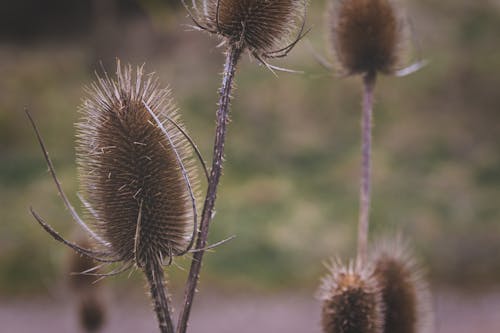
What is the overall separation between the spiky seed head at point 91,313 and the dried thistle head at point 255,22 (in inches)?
121

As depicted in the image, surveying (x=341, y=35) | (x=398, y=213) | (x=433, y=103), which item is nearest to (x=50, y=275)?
(x=398, y=213)

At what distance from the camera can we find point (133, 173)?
2.79m

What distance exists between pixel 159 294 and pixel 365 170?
127 cm

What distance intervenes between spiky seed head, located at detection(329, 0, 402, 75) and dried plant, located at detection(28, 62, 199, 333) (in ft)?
4.28

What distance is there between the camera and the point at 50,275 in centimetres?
1445

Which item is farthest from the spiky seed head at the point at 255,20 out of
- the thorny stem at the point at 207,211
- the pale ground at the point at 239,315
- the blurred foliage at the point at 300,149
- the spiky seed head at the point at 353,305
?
the pale ground at the point at 239,315

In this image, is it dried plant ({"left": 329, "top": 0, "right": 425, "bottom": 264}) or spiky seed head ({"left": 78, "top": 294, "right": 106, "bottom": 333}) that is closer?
dried plant ({"left": 329, "top": 0, "right": 425, "bottom": 264})

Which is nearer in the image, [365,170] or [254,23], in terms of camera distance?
[254,23]

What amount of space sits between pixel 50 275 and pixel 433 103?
34.6ft

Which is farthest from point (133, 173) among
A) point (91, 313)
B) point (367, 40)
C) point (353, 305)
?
point (91, 313)

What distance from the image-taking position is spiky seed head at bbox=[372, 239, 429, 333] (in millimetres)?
3400

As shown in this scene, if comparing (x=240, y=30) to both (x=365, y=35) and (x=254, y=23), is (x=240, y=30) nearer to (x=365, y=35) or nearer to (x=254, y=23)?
(x=254, y=23)

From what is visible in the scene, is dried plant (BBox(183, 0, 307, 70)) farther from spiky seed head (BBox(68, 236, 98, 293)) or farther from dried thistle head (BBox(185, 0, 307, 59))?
spiky seed head (BBox(68, 236, 98, 293))

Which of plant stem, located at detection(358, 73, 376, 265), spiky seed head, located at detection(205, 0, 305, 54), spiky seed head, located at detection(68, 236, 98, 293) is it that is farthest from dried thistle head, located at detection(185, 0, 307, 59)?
spiky seed head, located at detection(68, 236, 98, 293)
